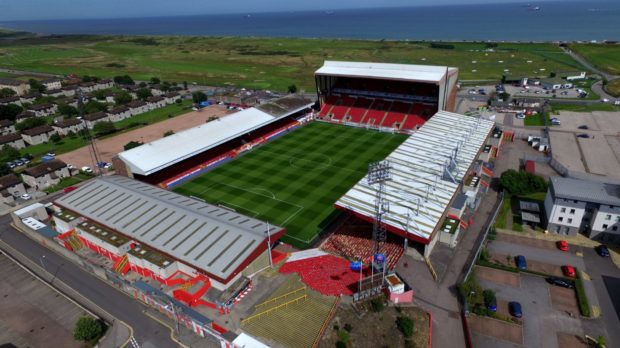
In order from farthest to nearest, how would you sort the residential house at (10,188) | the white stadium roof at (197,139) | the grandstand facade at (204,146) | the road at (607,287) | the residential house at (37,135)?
the residential house at (37,135)
the grandstand facade at (204,146)
the white stadium roof at (197,139)
the residential house at (10,188)
the road at (607,287)

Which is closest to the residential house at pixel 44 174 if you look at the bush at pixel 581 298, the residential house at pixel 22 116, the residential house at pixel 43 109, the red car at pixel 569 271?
the residential house at pixel 22 116

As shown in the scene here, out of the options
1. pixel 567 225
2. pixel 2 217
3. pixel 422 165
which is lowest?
pixel 2 217

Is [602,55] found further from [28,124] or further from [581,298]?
[28,124]

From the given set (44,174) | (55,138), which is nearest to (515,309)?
(44,174)

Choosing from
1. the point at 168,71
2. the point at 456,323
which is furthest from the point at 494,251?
the point at 168,71

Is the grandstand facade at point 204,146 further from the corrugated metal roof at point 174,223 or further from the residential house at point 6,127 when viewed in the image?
the residential house at point 6,127

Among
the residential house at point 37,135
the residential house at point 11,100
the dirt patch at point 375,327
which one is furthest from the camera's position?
the residential house at point 11,100

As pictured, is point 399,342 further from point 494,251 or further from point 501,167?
point 501,167
